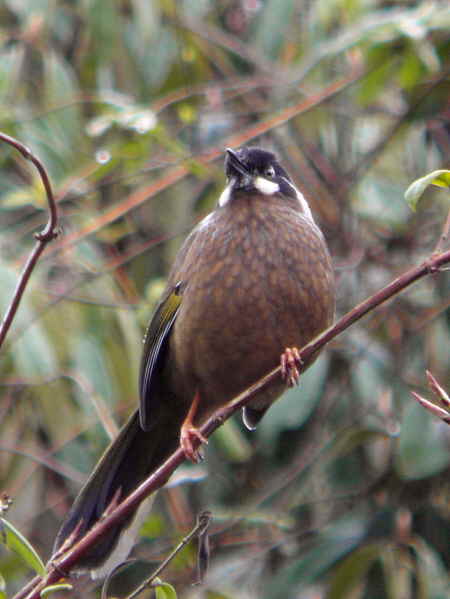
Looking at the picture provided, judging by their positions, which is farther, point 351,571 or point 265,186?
point 351,571

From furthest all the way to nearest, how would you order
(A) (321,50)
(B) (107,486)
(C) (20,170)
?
(C) (20,170) < (A) (321,50) < (B) (107,486)

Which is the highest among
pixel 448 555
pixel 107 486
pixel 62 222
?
pixel 62 222

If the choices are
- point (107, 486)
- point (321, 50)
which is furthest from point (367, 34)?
point (107, 486)

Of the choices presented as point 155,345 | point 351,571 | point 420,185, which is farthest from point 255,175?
point 351,571

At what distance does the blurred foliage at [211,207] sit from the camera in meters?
4.11

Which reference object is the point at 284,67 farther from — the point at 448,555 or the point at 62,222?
the point at 448,555

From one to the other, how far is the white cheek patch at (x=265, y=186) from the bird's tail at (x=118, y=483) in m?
0.76

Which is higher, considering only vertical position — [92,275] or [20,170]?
[20,170]

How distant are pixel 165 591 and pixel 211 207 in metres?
3.09

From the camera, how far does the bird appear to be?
3082mm

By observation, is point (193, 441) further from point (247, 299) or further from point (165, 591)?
point (165, 591)

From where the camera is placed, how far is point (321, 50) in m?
4.57

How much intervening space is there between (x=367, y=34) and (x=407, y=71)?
1.00ft

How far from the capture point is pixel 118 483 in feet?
10.6
